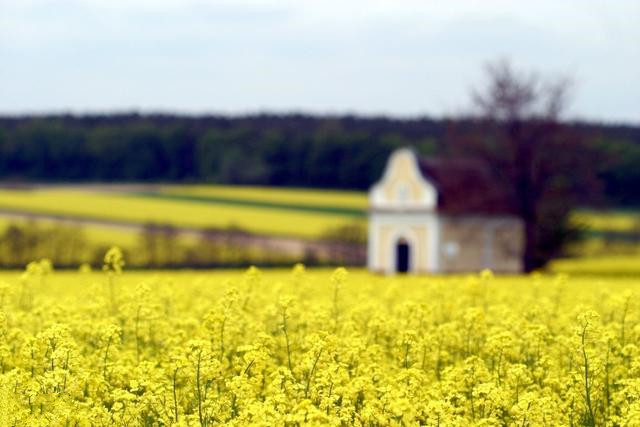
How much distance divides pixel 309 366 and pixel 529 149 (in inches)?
1631

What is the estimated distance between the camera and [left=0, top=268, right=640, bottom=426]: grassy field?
8.35m

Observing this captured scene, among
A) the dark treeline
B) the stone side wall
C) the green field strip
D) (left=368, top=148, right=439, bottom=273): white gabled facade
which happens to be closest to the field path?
(left=368, top=148, right=439, bottom=273): white gabled facade

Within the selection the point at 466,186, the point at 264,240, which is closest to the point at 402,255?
the point at 466,186

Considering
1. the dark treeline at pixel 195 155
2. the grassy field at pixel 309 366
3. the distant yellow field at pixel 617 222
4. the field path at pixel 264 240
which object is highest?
the dark treeline at pixel 195 155

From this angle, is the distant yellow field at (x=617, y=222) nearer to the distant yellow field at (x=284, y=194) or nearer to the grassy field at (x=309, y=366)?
the distant yellow field at (x=284, y=194)

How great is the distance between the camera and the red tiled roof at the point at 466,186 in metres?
51.2

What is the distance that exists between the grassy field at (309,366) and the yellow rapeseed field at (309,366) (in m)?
0.02

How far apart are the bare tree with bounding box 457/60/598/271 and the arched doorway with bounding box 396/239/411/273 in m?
5.18

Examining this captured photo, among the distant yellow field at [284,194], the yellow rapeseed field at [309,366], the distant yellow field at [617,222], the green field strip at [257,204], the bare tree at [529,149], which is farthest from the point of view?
the distant yellow field at [284,194]

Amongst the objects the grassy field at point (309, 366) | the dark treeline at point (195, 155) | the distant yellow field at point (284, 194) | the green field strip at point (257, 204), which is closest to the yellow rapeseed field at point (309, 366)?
the grassy field at point (309, 366)

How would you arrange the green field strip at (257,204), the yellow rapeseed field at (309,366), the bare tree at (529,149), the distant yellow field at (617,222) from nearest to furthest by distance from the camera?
1. the yellow rapeseed field at (309,366)
2. the bare tree at (529,149)
3. the distant yellow field at (617,222)
4. the green field strip at (257,204)

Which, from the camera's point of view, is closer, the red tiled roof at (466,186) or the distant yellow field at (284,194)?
the red tiled roof at (466,186)

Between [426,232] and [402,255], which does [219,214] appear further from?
[426,232]

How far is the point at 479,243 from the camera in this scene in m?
52.8
